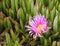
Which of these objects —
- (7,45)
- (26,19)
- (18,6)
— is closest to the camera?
(7,45)

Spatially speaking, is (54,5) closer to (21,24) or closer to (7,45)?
(21,24)

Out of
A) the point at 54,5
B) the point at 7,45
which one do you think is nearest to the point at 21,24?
the point at 7,45

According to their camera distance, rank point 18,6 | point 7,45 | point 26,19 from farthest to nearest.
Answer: point 18,6 < point 26,19 < point 7,45

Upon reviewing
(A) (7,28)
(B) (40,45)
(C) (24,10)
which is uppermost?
(C) (24,10)
